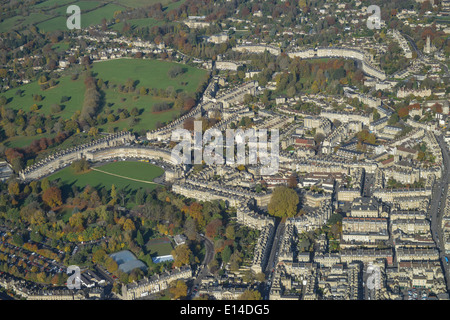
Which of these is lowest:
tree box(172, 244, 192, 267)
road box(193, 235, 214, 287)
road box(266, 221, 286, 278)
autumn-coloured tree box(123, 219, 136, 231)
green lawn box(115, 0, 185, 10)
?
green lawn box(115, 0, 185, 10)

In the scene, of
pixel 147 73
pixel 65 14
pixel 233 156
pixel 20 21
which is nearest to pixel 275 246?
pixel 233 156

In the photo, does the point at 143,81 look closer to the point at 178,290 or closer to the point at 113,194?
the point at 113,194

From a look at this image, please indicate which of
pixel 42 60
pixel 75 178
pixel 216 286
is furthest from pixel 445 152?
pixel 42 60

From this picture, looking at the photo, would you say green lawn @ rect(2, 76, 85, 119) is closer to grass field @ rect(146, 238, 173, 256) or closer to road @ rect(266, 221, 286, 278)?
grass field @ rect(146, 238, 173, 256)

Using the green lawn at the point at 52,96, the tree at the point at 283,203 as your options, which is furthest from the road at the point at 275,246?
the green lawn at the point at 52,96

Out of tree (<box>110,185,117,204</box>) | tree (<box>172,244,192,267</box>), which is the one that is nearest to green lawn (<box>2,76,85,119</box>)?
tree (<box>110,185,117,204</box>)

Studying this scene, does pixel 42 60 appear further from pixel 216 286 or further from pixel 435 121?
pixel 216 286

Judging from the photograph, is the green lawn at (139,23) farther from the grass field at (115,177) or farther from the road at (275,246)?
the road at (275,246)
